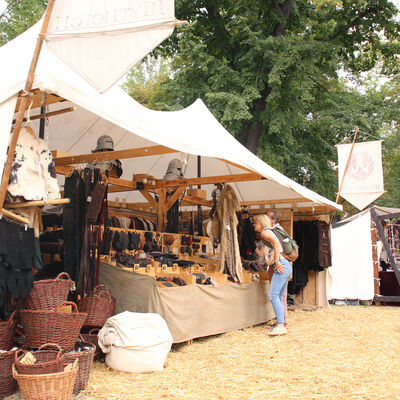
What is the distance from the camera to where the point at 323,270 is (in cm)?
901

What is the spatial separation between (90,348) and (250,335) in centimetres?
280

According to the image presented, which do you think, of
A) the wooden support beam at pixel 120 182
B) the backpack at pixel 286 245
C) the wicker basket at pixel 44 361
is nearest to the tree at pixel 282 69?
the backpack at pixel 286 245

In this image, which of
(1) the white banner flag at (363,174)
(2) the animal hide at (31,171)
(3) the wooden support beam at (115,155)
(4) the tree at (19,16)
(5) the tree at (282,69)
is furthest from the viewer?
(4) the tree at (19,16)

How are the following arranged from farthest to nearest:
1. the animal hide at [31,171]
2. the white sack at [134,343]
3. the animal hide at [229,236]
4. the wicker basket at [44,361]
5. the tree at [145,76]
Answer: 1. the tree at [145,76]
2. the animal hide at [229,236]
3. the white sack at [134,343]
4. the animal hide at [31,171]
5. the wicker basket at [44,361]

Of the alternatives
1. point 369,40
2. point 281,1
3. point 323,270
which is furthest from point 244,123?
point 323,270

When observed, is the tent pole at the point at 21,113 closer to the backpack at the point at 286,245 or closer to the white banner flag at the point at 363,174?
the backpack at the point at 286,245

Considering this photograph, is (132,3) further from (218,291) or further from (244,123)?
(244,123)

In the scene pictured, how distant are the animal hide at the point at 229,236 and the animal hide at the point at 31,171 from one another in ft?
10.7

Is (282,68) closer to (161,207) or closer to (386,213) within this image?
(386,213)

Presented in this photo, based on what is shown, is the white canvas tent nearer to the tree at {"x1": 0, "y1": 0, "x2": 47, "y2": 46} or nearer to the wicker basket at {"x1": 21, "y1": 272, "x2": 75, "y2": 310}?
the wicker basket at {"x1": 21, "y1": 272, "x2": 75, "y2": 310}

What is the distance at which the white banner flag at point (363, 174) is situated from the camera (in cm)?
964

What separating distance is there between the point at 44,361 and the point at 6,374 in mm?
283

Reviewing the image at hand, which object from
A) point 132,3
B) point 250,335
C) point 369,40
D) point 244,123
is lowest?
point 250,335

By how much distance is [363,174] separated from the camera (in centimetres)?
980
